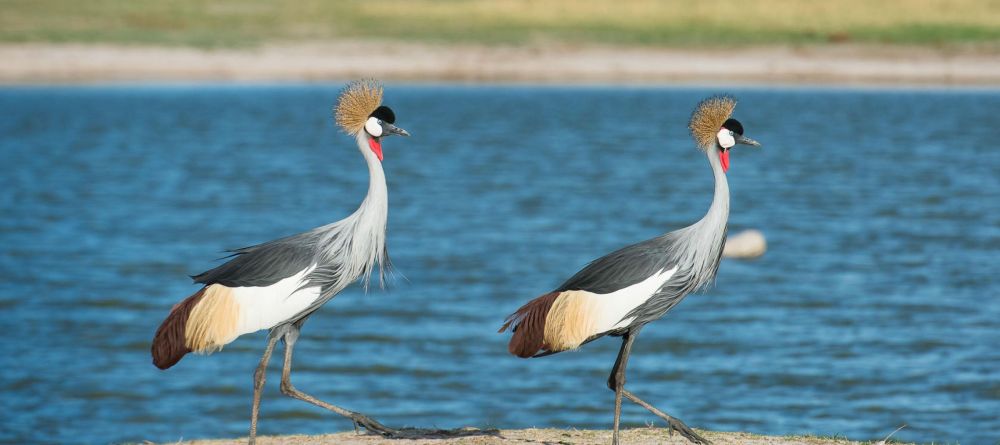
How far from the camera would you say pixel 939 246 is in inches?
805

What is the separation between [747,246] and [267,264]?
13.5 m

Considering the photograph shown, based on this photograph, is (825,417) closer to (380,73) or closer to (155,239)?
(155,239)

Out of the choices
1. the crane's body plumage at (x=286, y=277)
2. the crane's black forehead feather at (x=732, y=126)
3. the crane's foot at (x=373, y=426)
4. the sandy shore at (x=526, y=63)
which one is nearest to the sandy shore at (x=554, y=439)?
the crane's foot at (x=373, y=426)

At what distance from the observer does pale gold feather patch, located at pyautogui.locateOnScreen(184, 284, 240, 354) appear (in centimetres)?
690

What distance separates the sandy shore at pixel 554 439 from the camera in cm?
744

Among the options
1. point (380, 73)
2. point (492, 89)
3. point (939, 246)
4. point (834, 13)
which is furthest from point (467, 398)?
point (492, 89)

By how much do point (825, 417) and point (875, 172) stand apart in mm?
20674

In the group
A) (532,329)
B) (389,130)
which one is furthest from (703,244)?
(389,130)

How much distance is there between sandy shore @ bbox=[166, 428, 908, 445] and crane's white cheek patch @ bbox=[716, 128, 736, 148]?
1.48 meters

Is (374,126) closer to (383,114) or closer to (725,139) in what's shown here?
(383,114)

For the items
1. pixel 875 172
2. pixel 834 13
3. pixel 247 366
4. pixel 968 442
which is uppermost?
pixel 834 13

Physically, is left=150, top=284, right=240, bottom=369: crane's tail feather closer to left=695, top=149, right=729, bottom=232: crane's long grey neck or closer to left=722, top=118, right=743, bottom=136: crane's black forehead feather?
left=695, top=149, right=729, bottom=232: crane's long grey neck

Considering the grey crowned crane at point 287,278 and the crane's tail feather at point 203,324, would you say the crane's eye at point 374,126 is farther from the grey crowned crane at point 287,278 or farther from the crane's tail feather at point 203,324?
the crane's tail feather at point 203,324

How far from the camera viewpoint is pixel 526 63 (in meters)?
48.1
